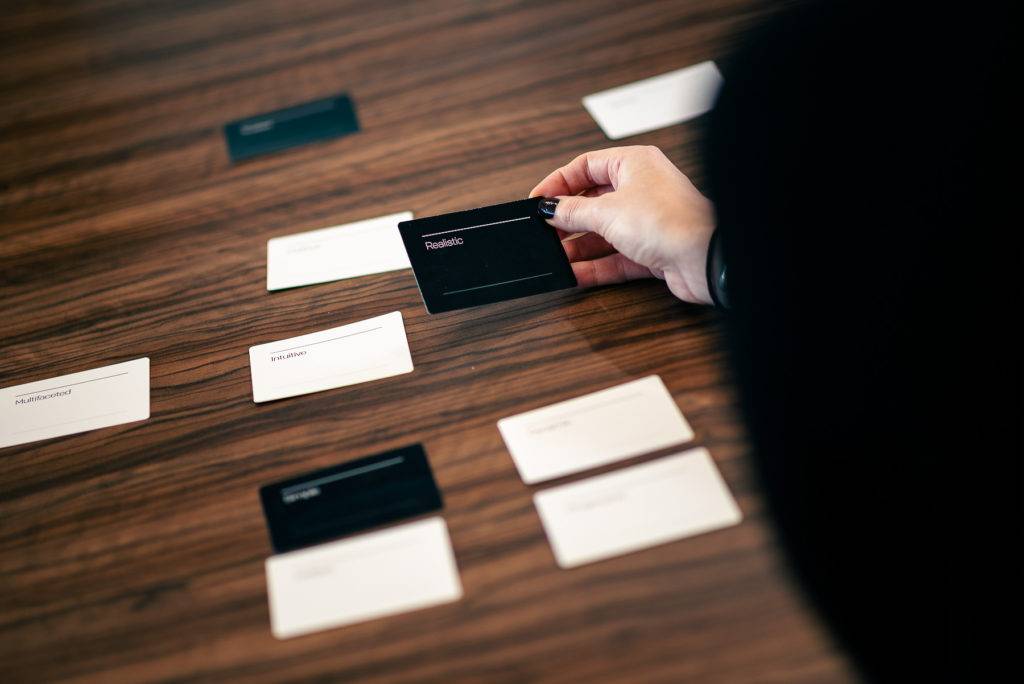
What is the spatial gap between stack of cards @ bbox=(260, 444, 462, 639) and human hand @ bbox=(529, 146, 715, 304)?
0.31 m

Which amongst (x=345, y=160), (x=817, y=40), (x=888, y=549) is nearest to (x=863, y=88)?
(x=817, y=40)

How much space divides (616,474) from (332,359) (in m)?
0.34

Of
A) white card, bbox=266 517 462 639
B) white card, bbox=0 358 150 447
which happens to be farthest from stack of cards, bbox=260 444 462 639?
white card, bbox=0 358 150 447

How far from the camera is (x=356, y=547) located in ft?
2.52

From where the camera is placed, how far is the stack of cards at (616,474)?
75 centimetres

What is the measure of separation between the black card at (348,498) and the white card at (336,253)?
291 millimetres

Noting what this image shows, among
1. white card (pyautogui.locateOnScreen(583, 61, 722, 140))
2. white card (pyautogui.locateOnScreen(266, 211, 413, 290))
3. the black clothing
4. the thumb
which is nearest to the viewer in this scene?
the black clothing

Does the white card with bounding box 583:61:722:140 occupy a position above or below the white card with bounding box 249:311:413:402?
above

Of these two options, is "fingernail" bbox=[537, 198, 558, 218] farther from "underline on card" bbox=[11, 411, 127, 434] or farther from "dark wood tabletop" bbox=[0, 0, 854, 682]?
"underline on card" bbox=[11, 411, 127, 434]

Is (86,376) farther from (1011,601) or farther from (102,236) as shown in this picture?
(1011,601)

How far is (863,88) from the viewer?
646 millimetres

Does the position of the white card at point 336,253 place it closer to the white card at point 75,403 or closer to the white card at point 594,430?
the white card at point 75,403

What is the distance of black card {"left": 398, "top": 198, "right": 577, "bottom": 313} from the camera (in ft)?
3.08

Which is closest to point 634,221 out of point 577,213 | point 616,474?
point 577,213
